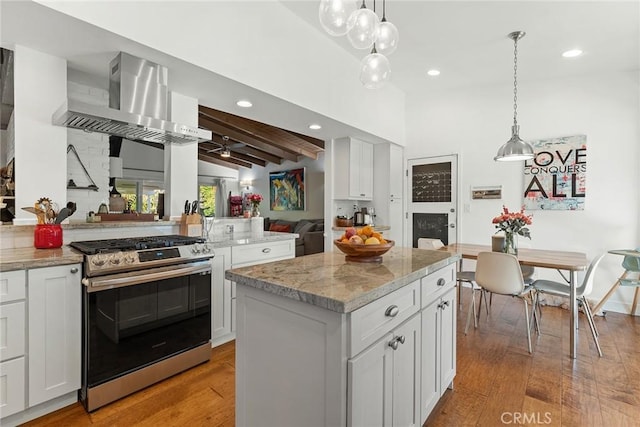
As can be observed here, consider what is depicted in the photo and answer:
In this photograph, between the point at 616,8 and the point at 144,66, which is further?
the point at 616,8

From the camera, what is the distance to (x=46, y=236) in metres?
1.99

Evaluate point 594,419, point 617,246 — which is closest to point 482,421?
point 594,419

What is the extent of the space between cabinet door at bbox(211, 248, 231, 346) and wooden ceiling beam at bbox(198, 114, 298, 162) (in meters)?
3.74

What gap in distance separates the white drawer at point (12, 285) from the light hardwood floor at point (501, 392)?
73 centimetres

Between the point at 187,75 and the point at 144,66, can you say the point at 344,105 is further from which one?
the point at 144,66

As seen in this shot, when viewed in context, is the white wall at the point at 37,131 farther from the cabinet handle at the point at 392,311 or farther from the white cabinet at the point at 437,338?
the white cabinet at the point at 437,338

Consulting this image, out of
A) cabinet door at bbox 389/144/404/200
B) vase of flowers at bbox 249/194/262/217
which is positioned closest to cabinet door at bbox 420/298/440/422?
vase of flowers at bbox 249/194/262/217

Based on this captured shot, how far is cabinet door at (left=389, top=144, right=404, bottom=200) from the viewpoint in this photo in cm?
474

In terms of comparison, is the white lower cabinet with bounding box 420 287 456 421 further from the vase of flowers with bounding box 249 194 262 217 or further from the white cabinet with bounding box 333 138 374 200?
the white cabinet with bounding box 333 138 374 200

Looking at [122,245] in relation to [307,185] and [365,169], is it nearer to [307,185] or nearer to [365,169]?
[365,169]

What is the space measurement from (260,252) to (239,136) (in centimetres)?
450

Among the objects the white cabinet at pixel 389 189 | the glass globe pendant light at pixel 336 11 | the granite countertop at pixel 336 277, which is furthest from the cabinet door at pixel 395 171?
the glass globe pendant light at pixel 336 11

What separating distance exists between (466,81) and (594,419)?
4.01 meters

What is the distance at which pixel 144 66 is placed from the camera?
216 centimetres
